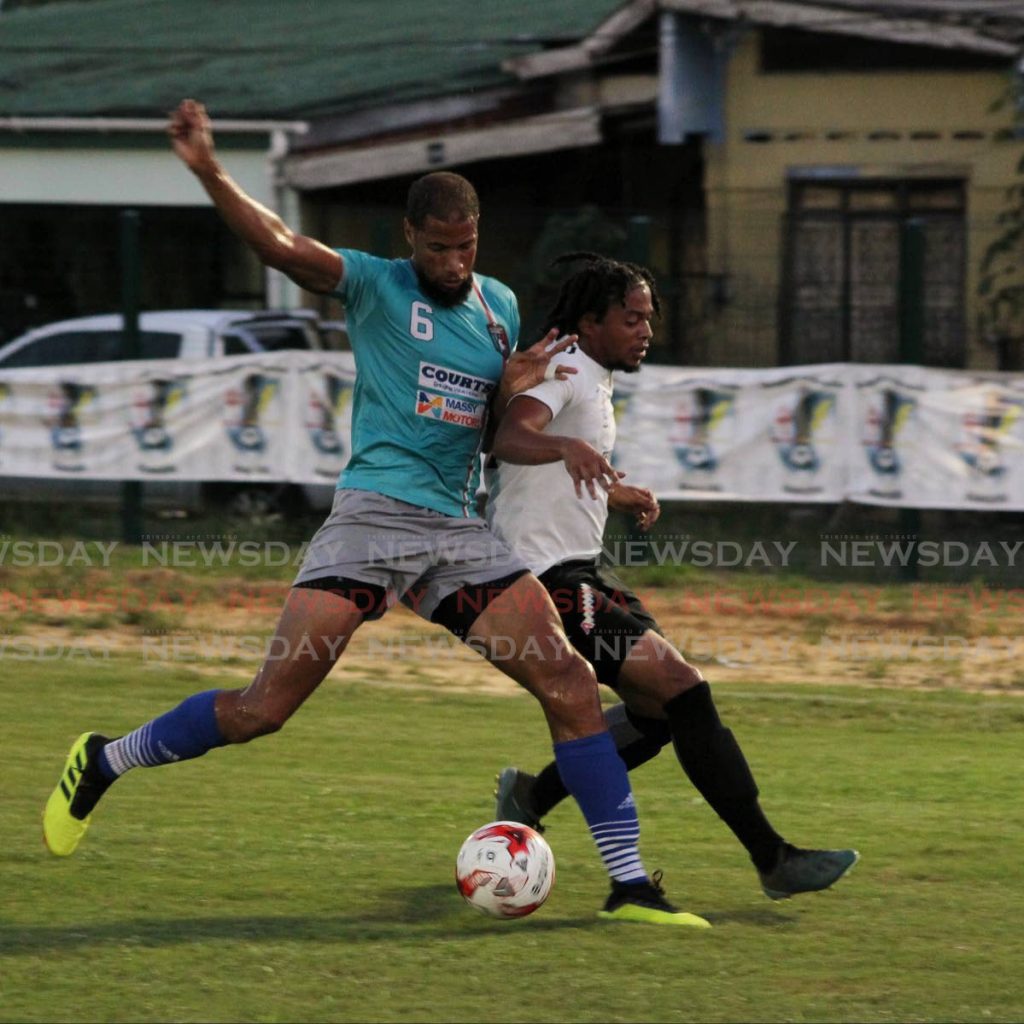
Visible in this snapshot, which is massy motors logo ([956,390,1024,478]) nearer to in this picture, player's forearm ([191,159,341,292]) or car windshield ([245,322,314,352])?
car windshield ([245,322,314,352])

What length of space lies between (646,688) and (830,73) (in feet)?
44.8

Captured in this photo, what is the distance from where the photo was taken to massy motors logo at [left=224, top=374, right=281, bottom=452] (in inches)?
Answer: 551

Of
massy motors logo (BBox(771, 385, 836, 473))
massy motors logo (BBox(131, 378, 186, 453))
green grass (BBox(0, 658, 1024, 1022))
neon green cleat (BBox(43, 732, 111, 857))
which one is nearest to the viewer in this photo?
green grass (BBox(0, 658, 1024, 1022))

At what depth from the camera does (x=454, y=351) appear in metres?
5.82

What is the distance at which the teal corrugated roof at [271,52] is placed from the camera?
20672 mm

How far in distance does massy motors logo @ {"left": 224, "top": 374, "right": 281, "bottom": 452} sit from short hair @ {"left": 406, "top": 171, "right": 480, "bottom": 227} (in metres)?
8.41

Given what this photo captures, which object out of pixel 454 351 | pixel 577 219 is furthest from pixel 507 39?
pixel 454 351

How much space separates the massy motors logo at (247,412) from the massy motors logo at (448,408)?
8231 millimetres

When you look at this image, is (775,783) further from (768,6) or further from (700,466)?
(768,6)

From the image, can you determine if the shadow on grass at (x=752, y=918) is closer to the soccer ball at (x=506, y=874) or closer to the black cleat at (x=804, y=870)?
the black cleat at (x=804, y=870)

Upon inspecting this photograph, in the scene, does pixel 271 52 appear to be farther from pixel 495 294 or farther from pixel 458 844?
pixel 495 294

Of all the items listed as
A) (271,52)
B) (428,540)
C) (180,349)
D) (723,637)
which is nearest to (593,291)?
(428,540)

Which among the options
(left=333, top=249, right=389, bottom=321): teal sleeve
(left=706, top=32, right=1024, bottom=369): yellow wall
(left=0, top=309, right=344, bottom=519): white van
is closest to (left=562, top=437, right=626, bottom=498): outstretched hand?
(left=333, top=249, right=389, bottom=321): teal sleeve

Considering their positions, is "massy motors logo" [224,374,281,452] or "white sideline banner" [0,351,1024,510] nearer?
"white sideline banner" [0,351,1024,510]
